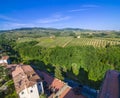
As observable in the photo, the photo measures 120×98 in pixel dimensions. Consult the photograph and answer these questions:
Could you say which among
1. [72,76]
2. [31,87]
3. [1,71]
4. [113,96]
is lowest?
[72,76]

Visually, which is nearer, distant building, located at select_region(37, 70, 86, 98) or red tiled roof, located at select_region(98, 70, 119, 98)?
red tiled roof, located at select_region(98, 70, 119, 98)

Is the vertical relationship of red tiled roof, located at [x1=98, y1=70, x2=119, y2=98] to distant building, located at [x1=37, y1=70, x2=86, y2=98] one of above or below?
above

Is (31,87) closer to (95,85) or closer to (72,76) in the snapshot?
(95,85)

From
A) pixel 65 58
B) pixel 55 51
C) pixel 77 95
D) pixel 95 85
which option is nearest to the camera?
pixel 77 95

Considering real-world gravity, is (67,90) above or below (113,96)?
below

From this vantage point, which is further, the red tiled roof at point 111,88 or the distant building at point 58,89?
the distant building at point 58,89

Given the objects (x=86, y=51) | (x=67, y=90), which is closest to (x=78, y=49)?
(x=86, y=51)

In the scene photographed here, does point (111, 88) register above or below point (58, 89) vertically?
above

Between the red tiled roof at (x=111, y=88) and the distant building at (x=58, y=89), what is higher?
the red tiled roof at (x=111, y=88)

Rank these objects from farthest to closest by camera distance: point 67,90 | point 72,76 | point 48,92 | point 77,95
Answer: point 72,76 → point 48,92 → point 67,90 → point 77,95

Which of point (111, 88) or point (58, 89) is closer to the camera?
point (111, 88)

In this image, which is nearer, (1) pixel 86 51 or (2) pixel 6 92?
(2) pixel 6 92
